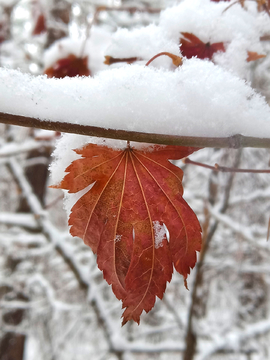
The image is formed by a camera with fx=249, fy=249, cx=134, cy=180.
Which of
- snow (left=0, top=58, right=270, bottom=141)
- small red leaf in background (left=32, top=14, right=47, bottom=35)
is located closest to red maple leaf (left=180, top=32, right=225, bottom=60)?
snow (left=0, top=58, right=270, bottom=141)

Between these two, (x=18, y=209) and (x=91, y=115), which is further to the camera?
→ (x=18, y=209)

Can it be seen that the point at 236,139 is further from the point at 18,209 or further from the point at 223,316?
the point at 223,316

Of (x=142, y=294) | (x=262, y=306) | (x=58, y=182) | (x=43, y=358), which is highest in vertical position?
(x=58, y=182)

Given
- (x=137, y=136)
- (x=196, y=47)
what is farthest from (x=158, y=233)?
(x=196, y=47)

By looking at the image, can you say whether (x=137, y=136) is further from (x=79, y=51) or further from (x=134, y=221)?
(x=79, y=51)

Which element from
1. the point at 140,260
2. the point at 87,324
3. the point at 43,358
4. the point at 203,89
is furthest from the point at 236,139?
the point at 43,358

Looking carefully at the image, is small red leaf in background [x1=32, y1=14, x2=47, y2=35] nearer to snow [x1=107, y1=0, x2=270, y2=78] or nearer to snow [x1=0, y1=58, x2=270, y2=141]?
snow [x1=107, y1=0, x2=270, y2=78]
